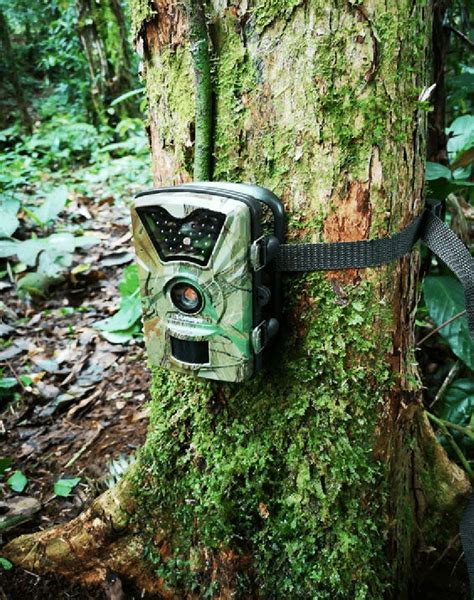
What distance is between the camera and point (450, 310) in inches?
80.2

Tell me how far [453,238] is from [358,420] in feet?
1.58

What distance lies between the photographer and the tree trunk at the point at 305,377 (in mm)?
1119

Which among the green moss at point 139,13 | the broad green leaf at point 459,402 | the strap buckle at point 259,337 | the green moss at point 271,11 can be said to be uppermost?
the green moss at point 139,13

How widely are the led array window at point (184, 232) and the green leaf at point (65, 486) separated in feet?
3.97

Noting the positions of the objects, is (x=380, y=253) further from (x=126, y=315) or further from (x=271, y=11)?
(x=126, y=315)

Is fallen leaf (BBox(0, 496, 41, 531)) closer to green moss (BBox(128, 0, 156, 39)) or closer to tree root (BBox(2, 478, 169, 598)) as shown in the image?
tree root (BBox(2, 478, 169, 598))

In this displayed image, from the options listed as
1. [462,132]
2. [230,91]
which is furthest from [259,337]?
[462,132]

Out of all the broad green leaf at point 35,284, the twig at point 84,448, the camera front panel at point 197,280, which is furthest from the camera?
the broad green leaf at point 35,284

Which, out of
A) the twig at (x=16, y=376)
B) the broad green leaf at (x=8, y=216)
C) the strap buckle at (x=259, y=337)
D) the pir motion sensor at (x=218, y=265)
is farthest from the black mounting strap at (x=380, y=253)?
the broad green leaf at (x=8, y=216)

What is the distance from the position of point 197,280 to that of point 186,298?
72 millimetres

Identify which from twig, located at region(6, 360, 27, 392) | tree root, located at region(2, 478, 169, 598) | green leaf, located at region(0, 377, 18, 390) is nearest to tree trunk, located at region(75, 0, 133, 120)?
twig, located at region(6, 360, 27, 392)

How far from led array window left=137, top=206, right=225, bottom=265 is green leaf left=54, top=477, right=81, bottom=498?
3.97ft

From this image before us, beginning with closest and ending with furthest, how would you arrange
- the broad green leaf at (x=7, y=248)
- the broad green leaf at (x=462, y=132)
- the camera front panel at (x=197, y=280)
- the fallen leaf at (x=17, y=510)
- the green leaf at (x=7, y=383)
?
the camera front panel at (x=197, y=280) → the fallen leaf at (x=17, y=510) → the broad green leaf at (x=462, y=132) → the green leaf at (x=7, y=383) → the broad green leaf at (x=7, y=248)

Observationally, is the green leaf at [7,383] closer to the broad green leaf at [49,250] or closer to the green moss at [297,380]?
the broad green leaf at [49,250]
